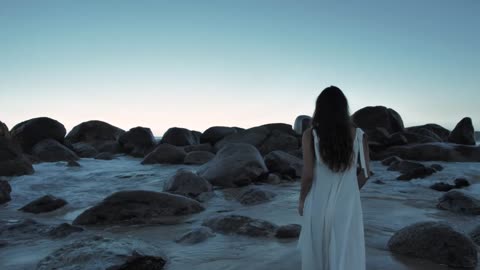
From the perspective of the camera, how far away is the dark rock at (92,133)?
22828 mm

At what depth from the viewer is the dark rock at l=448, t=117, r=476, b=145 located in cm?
1891

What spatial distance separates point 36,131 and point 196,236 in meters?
15.4

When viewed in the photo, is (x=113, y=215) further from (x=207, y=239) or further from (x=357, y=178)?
(x=357, y=178)

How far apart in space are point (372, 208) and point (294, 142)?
10159mm

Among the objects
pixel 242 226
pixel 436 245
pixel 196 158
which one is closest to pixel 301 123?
pixel 196 158

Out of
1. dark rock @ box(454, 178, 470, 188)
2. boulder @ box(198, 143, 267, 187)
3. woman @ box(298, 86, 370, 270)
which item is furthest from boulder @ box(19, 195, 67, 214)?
dark rock @ box(454, 178, 470, 188)

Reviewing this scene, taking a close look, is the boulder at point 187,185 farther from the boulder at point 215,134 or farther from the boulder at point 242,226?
the boulder at point 215,134

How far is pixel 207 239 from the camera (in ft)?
16.6

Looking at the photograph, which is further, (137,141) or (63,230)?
(137,141)

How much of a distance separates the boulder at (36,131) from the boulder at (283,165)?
11.0 metres

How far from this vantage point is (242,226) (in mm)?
5367

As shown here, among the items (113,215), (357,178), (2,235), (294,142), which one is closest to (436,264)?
(357,178)

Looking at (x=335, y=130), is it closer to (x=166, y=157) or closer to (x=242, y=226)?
(x=242, y=226)

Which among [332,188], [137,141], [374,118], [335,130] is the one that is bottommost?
[332,188]
